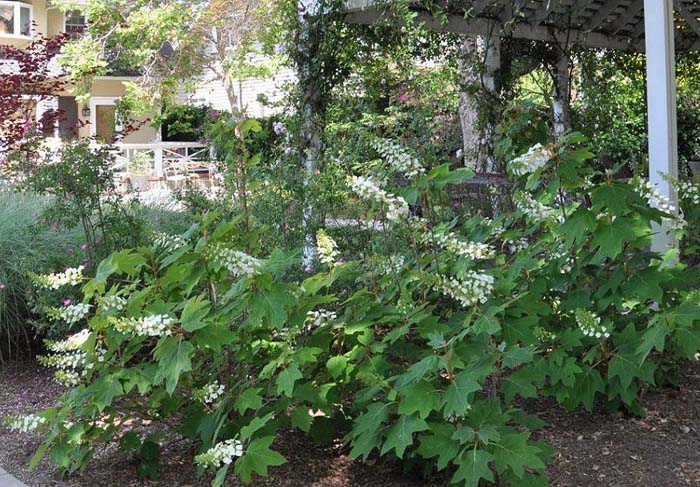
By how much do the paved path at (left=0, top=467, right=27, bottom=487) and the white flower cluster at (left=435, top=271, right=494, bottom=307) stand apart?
2.11 meters

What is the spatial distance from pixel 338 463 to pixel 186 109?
1644cm

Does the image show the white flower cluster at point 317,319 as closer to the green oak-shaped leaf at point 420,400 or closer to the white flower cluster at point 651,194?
the green oak-shaped leaf at point 420,400

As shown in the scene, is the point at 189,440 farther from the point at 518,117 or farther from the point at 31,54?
the point at 31,54

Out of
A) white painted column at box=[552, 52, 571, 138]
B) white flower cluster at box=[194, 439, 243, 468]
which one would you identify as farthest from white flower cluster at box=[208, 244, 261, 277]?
white painted column at box=[552, 52, 571, 138]

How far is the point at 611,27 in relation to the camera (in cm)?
1075

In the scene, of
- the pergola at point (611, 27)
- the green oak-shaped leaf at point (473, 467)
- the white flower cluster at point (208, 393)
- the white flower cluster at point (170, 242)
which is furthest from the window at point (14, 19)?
the green oak-shaped leaf at point (473, 467)

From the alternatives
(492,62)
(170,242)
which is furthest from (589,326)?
(492,62)

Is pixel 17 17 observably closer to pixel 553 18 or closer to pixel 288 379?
pixel 553 18

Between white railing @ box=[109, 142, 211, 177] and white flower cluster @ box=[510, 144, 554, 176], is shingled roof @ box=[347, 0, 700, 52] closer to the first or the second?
white flower cluster @ box=[510, 144, 554, 176]

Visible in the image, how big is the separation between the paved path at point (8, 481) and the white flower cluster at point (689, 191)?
3.31 meters

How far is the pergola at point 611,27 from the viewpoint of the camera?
529 cm

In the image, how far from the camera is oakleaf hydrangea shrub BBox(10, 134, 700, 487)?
299cm

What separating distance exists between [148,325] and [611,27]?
9.26 m

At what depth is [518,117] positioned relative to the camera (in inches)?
160
